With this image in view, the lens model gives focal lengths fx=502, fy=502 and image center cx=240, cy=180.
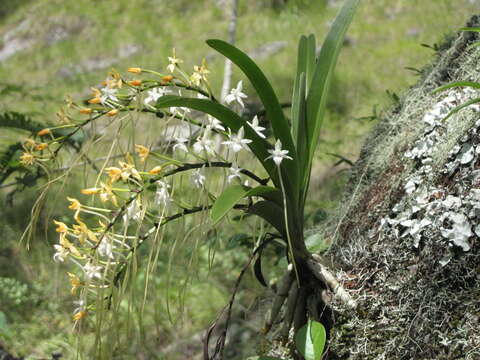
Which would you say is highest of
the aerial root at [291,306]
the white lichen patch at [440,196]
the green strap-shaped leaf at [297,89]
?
the green strap-shaped leaf at [297,89]

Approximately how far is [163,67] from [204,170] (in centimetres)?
146

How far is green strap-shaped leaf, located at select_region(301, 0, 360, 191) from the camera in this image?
131 cm

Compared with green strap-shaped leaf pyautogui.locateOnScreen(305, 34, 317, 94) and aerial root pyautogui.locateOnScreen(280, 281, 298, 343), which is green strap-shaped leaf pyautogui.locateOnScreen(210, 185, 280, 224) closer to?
aerial root pyautogui.locateOnScreen(280, 281, 298, 343)

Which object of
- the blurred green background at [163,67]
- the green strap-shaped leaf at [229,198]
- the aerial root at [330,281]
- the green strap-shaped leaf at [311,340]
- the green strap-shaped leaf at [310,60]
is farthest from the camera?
the blurred green background at [163,67]

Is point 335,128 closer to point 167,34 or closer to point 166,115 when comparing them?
Answer: point 166,115

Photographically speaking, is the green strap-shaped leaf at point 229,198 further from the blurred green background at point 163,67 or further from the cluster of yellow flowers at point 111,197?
the blurred green background at point 163,67

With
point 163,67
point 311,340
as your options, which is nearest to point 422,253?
point 311,340

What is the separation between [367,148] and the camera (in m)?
1.97

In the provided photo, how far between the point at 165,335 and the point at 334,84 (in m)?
3.23

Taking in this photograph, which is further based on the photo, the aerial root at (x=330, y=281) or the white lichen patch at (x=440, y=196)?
the aerial root at (x=330, y=281)

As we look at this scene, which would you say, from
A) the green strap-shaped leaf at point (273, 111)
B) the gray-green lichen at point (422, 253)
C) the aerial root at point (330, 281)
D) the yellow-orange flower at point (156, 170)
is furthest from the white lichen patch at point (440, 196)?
the yellow-orange flower at point (156, 170)

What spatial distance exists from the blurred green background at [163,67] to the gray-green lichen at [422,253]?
44cm

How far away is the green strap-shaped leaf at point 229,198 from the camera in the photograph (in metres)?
0.94

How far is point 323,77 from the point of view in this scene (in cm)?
134
